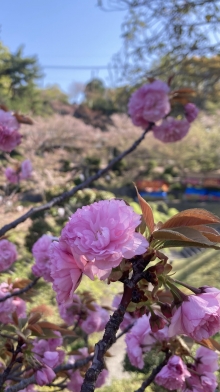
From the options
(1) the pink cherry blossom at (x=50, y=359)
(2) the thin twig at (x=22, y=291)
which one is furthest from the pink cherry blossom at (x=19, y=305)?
(1) the pink cherry blossom at (x=50, y=359)

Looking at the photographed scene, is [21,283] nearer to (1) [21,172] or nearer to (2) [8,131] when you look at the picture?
(2) [8,131]

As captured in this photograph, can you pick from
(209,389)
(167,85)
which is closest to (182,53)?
(167,85)

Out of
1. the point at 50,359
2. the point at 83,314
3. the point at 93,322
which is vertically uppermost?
the point at 50,359

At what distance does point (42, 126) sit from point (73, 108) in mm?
10633

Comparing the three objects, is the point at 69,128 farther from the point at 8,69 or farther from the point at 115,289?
the point at 115,289

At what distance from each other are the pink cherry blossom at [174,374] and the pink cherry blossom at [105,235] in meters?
0.55

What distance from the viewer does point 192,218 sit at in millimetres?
578

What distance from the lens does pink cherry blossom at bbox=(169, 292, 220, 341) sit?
21.3 inches

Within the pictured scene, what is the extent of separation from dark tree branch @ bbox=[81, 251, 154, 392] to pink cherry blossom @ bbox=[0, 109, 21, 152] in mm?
867

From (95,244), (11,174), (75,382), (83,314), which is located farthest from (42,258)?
(11,174)

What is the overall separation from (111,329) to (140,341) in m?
0.56

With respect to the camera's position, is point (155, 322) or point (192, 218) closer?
point (192, 218)

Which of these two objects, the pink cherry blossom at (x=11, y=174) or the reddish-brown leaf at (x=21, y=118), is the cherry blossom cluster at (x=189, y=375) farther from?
the pink cherry blossom at (x=11, y=174)

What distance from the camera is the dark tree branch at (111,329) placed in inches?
21.8
